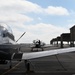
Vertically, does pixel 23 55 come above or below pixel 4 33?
below

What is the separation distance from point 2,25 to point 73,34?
67.2 metres

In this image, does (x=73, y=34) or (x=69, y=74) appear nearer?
(x=69, y=74)

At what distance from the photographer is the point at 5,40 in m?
12.5

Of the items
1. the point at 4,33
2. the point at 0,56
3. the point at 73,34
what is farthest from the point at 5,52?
the point at 73,34

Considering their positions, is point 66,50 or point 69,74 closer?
point 69,74

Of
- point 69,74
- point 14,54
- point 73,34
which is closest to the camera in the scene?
point 14,54

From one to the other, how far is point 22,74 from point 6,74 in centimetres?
87

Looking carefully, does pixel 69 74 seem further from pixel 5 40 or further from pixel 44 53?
pixel 5 40

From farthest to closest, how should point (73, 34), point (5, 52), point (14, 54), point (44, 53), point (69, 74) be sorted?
1. point (73, 34)
2. point (44, 53)
3. point (69, 74)
4. point (14, 54)
5. point (5, 52)

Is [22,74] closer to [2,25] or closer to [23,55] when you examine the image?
[23,55]

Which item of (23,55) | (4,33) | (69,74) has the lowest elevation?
(69,74)

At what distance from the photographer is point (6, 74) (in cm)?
1362

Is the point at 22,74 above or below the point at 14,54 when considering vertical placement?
below

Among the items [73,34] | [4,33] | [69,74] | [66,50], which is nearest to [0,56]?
[4,33]
